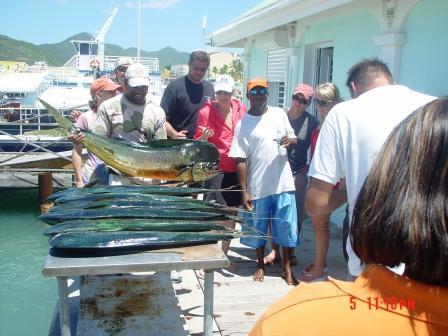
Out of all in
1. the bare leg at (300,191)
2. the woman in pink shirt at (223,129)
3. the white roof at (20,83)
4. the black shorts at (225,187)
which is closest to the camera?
the woman in pink shirt at (223,129)

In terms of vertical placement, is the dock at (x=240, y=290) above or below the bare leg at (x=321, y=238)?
below

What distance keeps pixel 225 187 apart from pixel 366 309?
3865 mm

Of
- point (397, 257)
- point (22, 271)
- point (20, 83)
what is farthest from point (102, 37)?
point (397, 257)

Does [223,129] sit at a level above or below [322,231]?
above

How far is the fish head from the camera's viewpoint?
3.83 metres

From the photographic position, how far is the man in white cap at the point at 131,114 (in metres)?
4.02

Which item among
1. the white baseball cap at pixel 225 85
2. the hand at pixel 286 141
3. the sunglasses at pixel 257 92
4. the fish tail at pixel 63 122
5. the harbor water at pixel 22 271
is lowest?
the harbor water at pixel 22 271

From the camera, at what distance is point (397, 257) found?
93cm

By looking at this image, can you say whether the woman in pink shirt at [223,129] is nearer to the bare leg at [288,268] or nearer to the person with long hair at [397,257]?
the bare leg at [288,268]

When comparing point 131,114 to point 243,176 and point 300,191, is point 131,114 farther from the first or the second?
point 300,191

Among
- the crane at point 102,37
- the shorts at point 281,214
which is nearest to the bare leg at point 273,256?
the shorts at point 281,214

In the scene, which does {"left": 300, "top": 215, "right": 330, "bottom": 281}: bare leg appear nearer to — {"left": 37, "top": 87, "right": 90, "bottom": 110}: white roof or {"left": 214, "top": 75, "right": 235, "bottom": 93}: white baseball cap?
{"left": 214, "top": 75, "right": 235, "bottom": 93}: white baseball cap

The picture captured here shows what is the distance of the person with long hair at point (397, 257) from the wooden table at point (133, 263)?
169 centimetres

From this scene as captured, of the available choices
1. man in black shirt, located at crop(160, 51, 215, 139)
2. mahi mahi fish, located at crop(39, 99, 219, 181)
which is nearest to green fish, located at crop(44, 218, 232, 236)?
mahi mahi fish, located at crop(39, 99, 219, 181)
